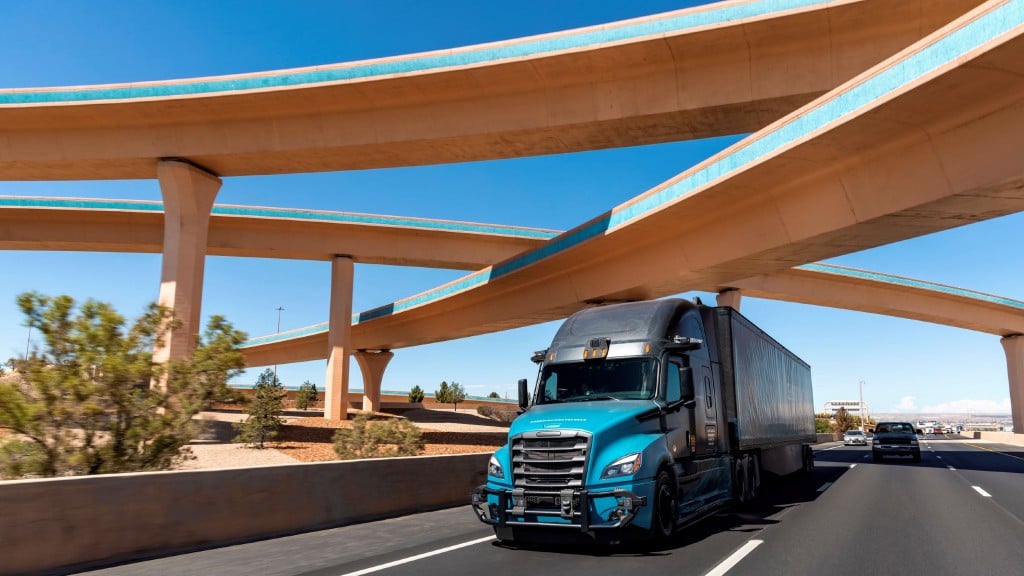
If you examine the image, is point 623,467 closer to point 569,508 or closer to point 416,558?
point 569,508

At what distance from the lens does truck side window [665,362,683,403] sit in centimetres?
1017

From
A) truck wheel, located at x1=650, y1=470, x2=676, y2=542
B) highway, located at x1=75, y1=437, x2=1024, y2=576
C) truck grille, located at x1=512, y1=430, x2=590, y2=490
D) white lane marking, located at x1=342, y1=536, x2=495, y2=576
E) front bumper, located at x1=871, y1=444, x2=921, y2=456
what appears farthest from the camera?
front bumper, located at x1=871, y1=444, x2=921, y2=456

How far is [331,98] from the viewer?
2391cm

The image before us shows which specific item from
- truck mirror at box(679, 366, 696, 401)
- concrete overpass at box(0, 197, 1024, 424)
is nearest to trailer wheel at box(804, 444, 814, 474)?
truck mirror at box(679, 366, 696, 401)

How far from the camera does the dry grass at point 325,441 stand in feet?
78.0

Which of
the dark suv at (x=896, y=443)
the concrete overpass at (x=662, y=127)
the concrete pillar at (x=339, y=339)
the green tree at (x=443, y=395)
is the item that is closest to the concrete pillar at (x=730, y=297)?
the dark suv at (x=896, y=443)

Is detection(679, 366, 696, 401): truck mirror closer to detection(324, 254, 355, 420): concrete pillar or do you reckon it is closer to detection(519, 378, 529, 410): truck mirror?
detection(519, 378, 529, 410): truck mirror

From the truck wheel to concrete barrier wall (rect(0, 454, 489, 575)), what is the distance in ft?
17.9

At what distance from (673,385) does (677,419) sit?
0.53m

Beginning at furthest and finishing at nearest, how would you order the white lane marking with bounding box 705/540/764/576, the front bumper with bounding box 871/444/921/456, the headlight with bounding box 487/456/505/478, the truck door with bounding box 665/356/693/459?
the front bumper with bounding box 871/444/921/456 < the truck door with bounding box 665/356/693/459 < the headlight with bounding box 487/456/505/478 < the white lane marking with bounding box 705/540/764/576

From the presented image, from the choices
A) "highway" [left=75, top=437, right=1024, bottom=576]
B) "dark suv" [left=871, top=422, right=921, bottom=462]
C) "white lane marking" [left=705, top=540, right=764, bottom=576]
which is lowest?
"highway" [left=75, top=437, right=1024, bottom=576]

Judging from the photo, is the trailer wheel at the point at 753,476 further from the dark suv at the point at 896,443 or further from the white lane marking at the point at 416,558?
the dark suv at the point at 896,443

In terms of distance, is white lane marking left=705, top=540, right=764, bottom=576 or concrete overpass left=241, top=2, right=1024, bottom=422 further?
concrete overpass left=241, top=2, right=1024, bottom=422

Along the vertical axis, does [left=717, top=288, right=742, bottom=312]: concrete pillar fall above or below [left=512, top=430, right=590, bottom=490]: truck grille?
→ above
